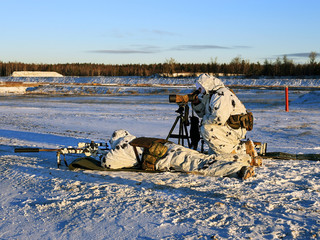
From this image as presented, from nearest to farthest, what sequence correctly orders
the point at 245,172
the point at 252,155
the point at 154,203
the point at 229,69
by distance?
1. the point at 154,203
2. the point at 245,172
3. the point at 252,155
4. the point at 229,69

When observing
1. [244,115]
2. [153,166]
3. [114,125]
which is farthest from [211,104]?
[114,125]

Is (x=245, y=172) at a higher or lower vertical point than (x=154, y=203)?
higher

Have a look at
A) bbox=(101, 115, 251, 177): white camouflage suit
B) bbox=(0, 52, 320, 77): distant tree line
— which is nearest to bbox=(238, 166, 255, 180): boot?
bbox=(101, 115, 251, 177): white camouflage suit

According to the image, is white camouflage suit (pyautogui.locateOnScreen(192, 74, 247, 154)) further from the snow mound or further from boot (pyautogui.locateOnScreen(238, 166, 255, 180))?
the snow mound

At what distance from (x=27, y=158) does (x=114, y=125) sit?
5.64 metres

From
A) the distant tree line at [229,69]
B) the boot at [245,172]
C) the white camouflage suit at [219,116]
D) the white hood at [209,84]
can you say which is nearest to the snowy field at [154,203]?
the boot at [245,172]

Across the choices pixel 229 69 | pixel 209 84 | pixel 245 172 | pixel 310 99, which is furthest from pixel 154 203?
pixel 229 69

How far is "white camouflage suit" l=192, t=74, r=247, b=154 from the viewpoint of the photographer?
5645 millimetres

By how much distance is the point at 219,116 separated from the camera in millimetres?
5625

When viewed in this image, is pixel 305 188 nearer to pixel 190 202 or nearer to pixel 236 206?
pixel 236 206

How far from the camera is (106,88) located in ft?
117

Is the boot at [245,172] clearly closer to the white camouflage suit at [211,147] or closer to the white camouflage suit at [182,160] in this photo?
the white camouflage suit at [182,160]

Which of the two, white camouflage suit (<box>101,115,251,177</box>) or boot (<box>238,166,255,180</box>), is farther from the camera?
white camouflage suit (<box>101,115,251,177</box>)

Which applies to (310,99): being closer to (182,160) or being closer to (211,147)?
(211,147)
